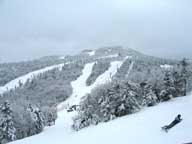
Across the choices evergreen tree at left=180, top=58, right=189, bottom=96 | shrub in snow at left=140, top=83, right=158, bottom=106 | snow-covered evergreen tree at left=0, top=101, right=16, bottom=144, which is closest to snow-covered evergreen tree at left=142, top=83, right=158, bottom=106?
shrub in snow at left=140, top=83, right=158, bottom=106

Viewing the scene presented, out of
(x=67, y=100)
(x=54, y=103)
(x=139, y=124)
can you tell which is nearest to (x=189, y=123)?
(x=139, y=124)

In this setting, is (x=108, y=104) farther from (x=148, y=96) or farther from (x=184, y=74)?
(x=184, y=74)

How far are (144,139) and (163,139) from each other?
6.69 feet

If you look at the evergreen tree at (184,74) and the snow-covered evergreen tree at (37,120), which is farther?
the snow-covered evergreen tree at (37,120)

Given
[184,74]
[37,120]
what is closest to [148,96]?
[184,74]

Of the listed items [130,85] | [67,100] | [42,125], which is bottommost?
[67,100]

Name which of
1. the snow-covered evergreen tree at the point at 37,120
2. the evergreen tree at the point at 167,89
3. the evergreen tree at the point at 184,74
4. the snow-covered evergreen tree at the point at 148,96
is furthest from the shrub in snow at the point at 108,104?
the snow-covered evergreen tree at the point at 37,120

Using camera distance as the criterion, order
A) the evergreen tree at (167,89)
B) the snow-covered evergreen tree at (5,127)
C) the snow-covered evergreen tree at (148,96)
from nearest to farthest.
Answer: the snow-covered evergreen tree at (148,96) → the evergreen tree at (167,89) → the snow-covered evergreen tree at (5,127)

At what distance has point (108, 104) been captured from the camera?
50.5 metres

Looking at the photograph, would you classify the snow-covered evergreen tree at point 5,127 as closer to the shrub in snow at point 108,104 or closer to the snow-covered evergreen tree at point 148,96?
the shrub in snow at point 108,104

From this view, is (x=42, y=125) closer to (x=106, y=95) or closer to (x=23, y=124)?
(x=23, y=124)

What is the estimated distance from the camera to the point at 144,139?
24.8 m

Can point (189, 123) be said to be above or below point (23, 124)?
above

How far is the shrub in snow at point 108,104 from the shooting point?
160 feet
